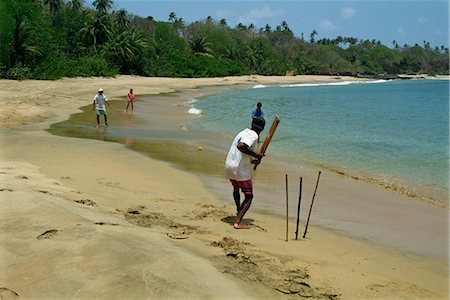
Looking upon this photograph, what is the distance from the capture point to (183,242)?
4.88 metres

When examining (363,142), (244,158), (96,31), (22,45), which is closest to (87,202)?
(244,158)

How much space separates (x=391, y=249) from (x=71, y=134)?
11.2 meters

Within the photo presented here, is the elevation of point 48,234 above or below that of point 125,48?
below

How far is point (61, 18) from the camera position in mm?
57031

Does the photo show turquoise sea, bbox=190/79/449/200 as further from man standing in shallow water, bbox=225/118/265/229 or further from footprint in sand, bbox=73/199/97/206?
footprint in sand, bbox=73/199/97/206

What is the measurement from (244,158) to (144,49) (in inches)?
2150

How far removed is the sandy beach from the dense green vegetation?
31538 mm

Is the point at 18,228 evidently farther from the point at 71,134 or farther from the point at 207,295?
the point at 71,134

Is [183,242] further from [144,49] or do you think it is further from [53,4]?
[53,4]

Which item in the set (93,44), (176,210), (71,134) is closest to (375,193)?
(176,210)

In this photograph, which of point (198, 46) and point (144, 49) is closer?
point (144, 49)

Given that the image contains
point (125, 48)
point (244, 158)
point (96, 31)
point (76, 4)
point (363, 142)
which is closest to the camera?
point (244, 158)

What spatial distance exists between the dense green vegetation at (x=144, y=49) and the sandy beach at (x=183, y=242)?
1242 inches

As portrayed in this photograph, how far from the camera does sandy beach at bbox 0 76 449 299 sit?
3684mm
